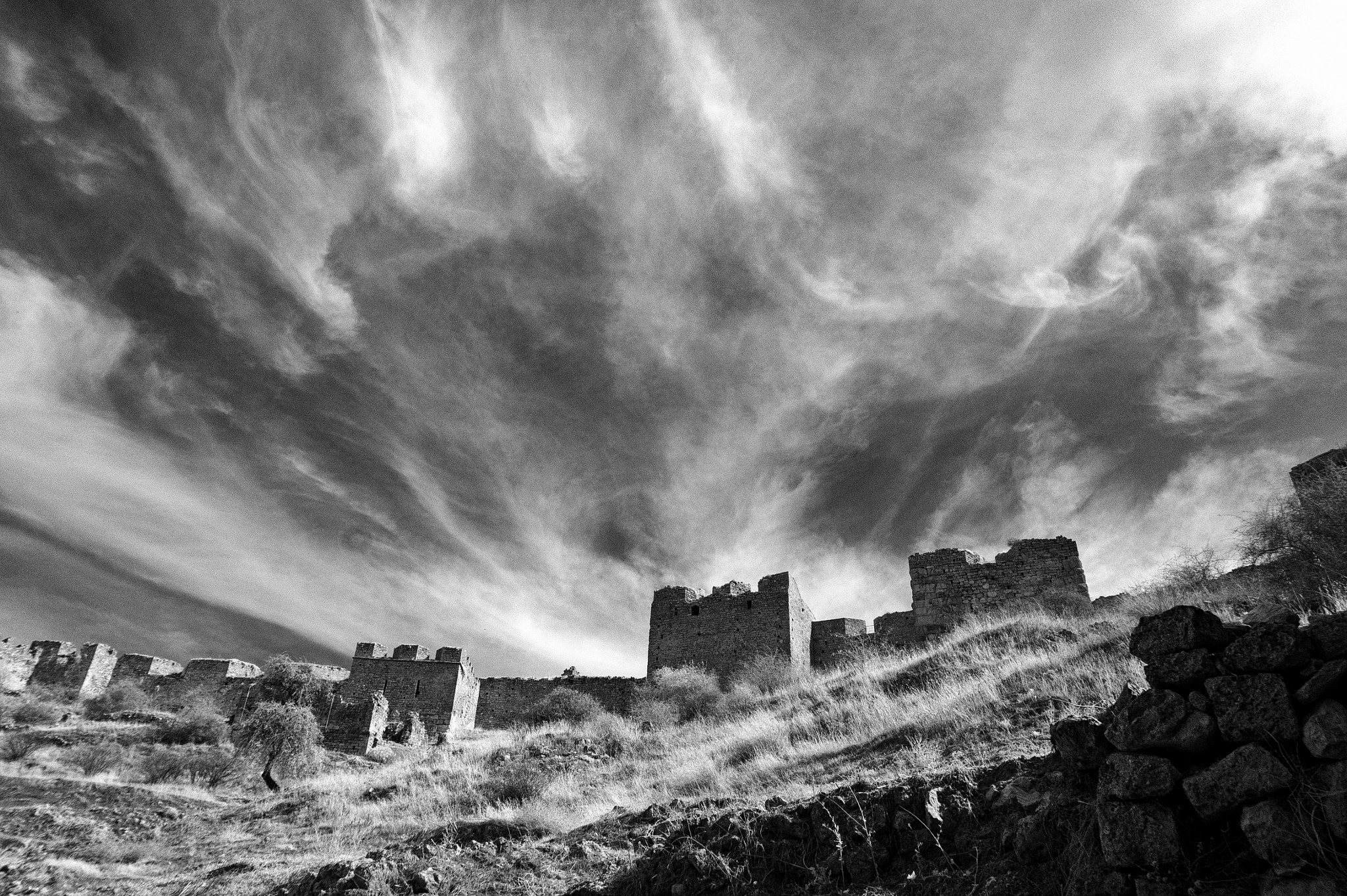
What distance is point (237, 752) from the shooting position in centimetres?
1992

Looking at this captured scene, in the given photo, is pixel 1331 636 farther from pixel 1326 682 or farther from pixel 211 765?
pixel 211 765

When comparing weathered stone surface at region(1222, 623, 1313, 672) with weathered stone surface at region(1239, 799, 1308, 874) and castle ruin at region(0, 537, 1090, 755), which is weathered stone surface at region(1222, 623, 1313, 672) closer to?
weathered stone surface at region(1239, 799, 1308, 874)

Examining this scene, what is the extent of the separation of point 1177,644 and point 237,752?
75.3 feet

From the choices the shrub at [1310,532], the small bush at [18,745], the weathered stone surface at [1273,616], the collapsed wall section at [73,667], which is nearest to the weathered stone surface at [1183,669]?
the weathered stone surface at [1273,616]

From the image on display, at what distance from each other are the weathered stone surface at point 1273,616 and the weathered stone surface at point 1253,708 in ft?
1.10

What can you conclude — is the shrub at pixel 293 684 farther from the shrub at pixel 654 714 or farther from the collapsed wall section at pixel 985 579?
the collapsed wall section at pixel 985 579

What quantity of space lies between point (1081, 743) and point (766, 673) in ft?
72.6

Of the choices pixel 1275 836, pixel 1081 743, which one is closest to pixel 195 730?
pixel 1081 743

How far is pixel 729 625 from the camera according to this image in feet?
97.6

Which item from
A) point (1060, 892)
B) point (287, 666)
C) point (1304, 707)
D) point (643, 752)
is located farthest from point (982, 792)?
point (287, 666)

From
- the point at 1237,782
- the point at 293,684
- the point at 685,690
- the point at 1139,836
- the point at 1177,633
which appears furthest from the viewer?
the point at 293,684

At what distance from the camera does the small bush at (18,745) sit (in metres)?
17.8

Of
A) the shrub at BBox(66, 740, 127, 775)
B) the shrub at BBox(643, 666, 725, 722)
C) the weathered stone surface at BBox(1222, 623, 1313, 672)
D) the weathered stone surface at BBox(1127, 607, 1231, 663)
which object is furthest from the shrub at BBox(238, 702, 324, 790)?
the weathered stone surface at BBox(1222, 623, 1313, 672)

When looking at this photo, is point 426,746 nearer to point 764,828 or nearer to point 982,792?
point 764,828
